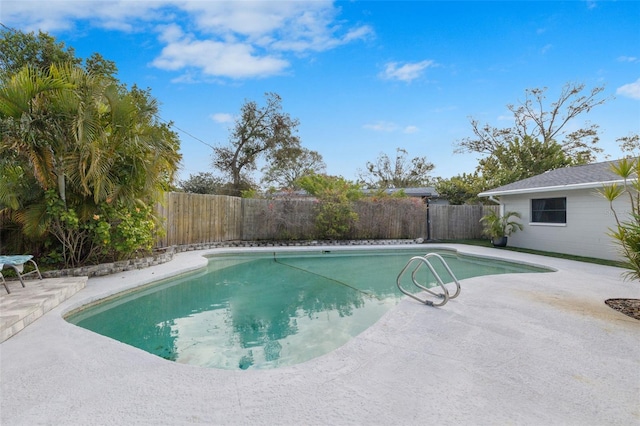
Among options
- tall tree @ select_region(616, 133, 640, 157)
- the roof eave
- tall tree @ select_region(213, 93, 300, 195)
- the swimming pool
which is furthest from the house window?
tall tree @ select_region(616, 133, 640, 157)

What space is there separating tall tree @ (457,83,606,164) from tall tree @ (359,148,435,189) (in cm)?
Result: 695

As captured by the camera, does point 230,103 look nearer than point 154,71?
No

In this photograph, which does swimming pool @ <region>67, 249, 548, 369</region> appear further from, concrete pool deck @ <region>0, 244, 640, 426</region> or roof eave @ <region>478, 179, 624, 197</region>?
roof eave @ <region>478, 179, 624, 197</region>

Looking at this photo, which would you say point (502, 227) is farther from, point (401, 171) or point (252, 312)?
point (401, 171)

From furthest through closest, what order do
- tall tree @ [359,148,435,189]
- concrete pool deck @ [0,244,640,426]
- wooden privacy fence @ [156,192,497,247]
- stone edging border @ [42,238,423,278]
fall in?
tall tree @ [359,148,435,189]
wooden privacy fence @ [156,192,497,247]
stone edging border @ [42,238,423,278]
concrete pool deck @ [0,244,640,426]

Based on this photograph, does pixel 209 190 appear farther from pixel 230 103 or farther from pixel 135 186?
pixel 135 186

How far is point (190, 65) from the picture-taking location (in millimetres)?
13461

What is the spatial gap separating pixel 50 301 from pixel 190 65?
11.6 metres

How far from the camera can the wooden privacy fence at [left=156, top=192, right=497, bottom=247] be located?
11445mm

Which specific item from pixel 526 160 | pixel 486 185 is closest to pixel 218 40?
pixel 486 185

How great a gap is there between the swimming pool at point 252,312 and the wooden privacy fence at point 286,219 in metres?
2.90

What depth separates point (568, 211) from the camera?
405 inches

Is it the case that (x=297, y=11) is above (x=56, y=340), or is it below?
above

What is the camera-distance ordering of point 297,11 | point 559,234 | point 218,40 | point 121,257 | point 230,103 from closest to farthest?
point 121,257, point 297,11, point 559,234, point 218,40, point 230,103
